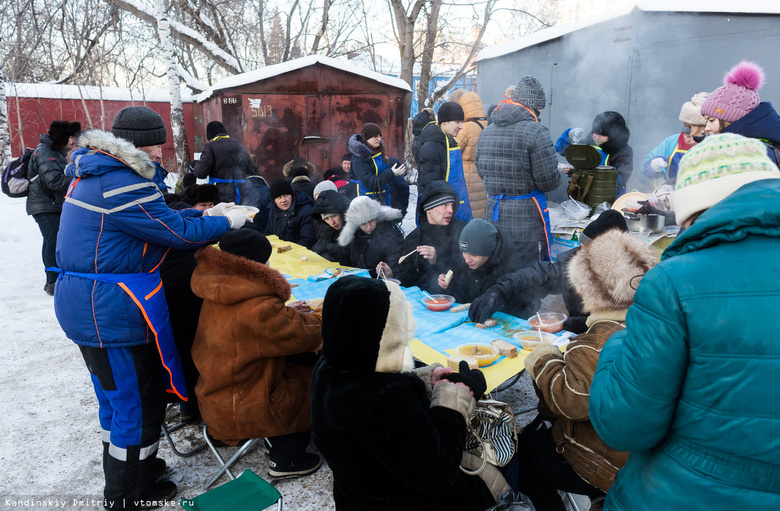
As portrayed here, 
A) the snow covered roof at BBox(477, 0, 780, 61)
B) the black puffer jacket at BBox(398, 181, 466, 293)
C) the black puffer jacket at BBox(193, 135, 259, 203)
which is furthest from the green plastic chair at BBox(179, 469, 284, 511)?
the snow covered roof at BBox(477, 0, 780, 61)

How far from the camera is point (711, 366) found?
1138 mm

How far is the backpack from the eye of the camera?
5940mm

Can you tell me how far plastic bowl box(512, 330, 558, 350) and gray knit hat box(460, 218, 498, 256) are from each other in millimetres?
841

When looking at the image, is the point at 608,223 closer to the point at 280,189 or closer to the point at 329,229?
the point at 329,229

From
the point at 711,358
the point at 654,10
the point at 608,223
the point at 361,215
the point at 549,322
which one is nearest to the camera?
the point at 711,358

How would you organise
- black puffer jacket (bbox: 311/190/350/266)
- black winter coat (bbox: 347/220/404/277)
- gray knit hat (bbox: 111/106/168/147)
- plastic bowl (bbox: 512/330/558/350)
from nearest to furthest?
plastic bowl (bbox: 512/330/558/350)
gray knit hat (bbox: 111/106/168/147)
black winter coat (bbox: 347/220/404/277)
black puffer jacket (bbox: 311/190/350/266)

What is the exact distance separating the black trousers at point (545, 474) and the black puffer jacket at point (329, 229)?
302 centimetres

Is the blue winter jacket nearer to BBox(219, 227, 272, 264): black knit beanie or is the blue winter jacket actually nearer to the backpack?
BBox(219, 227, 272, 264): black knit beanie

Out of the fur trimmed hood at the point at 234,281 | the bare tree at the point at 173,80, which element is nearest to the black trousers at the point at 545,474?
the fur trimmed hood at the point at 234,281

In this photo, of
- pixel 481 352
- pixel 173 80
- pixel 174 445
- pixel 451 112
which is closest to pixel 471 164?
pixel 451 112

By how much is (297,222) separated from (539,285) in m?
3.30

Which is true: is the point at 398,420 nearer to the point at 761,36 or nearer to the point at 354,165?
the point at 354,165

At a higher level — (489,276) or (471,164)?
(471,164)

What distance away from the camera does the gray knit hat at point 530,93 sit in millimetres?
4645
